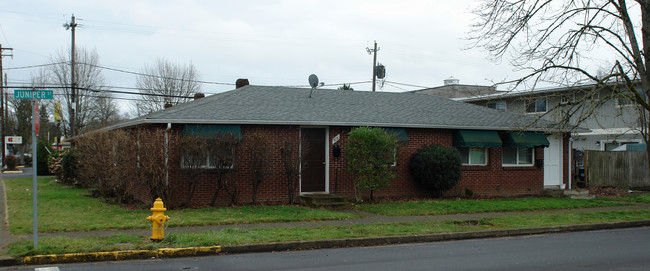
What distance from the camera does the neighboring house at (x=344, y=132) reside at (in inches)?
645

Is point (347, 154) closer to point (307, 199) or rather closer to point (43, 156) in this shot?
point (307, 199)

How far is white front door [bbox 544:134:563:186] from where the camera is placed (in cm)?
2172

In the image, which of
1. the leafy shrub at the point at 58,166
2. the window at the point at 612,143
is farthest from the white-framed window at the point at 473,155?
the leafy shrub at the point at 58,166

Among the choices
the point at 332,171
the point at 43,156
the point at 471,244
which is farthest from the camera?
the point at 43,156

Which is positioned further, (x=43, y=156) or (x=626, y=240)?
(x=43, y=156)

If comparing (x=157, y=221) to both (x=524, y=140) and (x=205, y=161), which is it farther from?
(x=524, y=140)

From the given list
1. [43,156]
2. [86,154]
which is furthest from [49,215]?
[43,156]

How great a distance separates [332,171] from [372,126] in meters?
1.95

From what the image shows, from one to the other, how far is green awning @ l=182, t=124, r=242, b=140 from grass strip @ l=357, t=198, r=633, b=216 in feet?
13.9

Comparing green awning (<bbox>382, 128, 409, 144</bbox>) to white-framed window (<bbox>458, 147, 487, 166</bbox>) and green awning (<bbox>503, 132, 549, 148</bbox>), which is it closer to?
white-framed window (<bbox>458, 147, 487, 166</bbox>)

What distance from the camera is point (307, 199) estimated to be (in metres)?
16.7

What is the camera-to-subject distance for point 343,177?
18062 millimetres

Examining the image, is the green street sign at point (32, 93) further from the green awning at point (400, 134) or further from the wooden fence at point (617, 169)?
the wooden fence at point (617, 169)

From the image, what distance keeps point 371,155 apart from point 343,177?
1.78 metres
